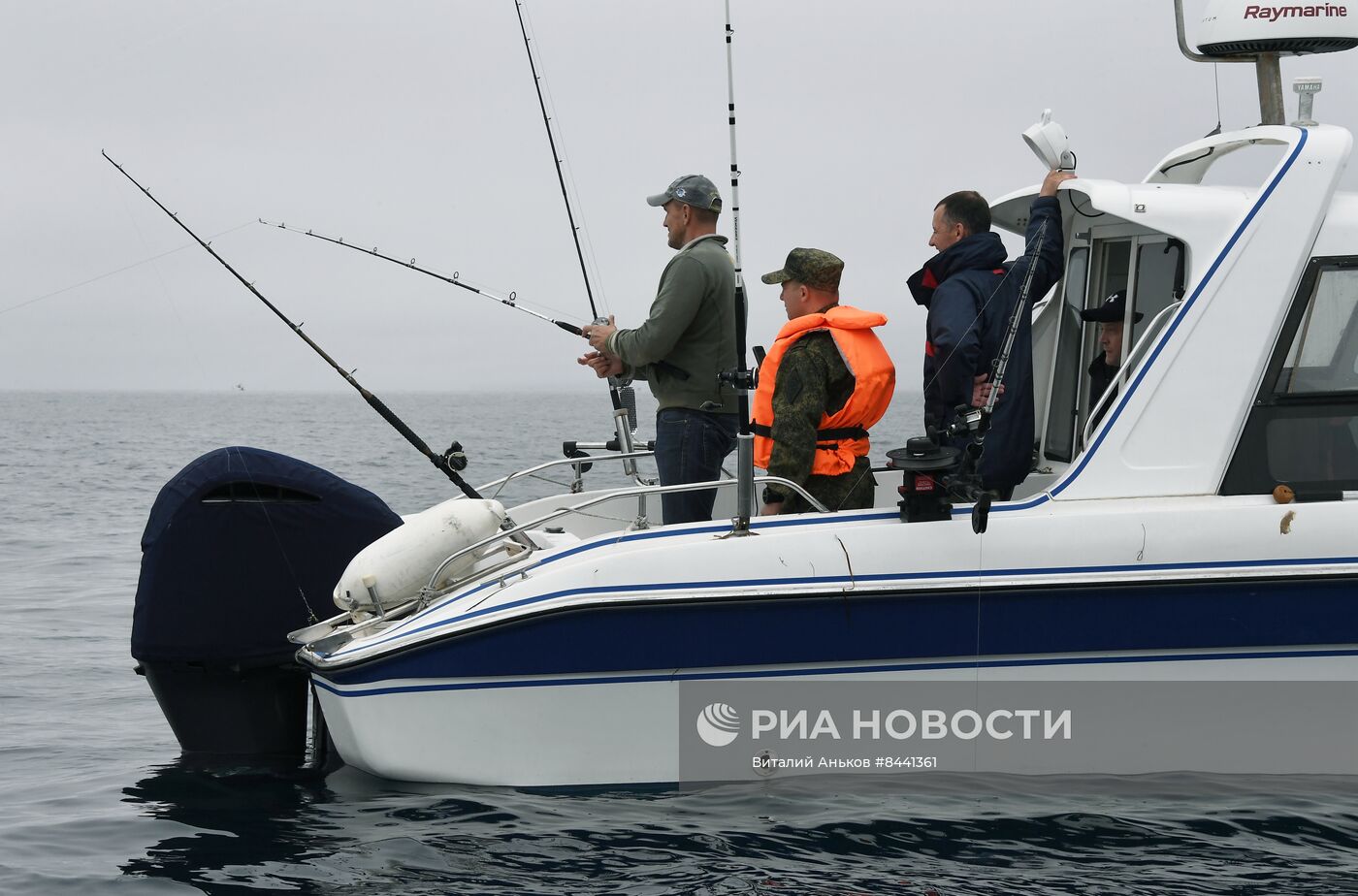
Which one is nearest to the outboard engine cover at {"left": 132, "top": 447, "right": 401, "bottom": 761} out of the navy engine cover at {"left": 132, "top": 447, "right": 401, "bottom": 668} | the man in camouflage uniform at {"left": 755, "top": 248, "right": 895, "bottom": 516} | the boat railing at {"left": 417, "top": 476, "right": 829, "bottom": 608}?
the navy engine cover at {"left": 132, "top": 447, "right": 401, "bottom": 668}

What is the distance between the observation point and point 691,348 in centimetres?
541

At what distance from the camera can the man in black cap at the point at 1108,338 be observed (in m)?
5.30

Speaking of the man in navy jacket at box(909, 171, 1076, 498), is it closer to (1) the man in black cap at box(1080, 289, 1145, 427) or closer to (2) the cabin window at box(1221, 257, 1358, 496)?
(1) the man in black cap at box(1080, 289, 1145, 427)

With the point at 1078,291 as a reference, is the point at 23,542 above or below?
below

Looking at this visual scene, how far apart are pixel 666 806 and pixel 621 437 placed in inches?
81.4

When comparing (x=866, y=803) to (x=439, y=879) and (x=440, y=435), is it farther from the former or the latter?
(x=440, y=435)

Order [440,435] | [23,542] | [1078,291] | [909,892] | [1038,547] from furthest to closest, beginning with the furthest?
[440,435] → [23,542] → [1078,291] → [1038,547] → [909,892]

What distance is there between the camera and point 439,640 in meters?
4.50

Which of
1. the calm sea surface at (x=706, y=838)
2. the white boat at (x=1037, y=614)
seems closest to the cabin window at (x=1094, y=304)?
the white boat at (x=1037, y=614)

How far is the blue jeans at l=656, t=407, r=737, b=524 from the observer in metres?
5.35

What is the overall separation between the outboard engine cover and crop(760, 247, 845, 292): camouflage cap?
178 cm

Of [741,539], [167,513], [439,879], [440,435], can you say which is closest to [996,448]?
[741,539]

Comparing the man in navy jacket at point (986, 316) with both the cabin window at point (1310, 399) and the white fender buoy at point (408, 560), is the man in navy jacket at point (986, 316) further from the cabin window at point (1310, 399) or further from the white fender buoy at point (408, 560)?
the white fender buoy at point (408, 560)

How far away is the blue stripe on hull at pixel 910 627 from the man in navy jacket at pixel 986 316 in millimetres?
829
